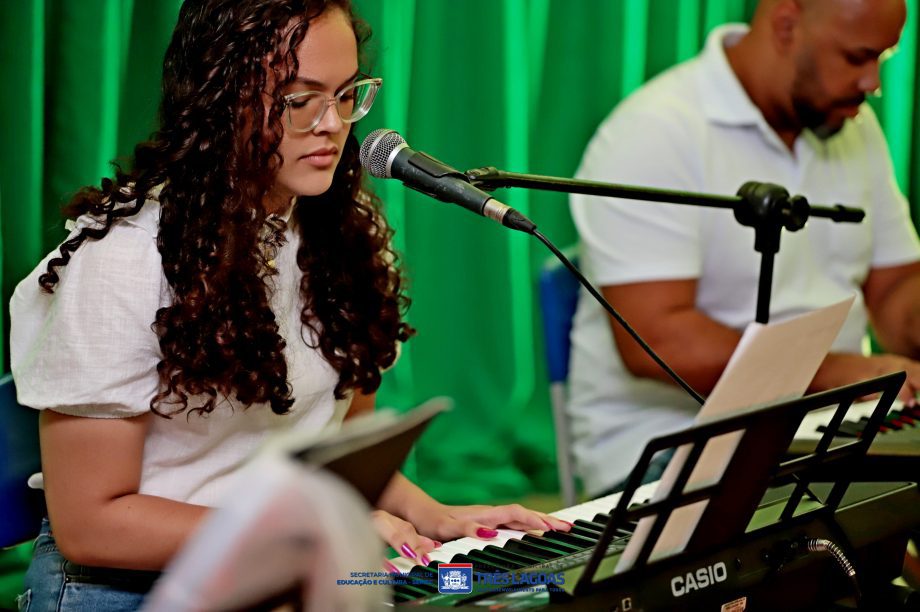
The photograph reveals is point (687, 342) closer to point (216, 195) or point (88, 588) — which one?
point (216, 195)

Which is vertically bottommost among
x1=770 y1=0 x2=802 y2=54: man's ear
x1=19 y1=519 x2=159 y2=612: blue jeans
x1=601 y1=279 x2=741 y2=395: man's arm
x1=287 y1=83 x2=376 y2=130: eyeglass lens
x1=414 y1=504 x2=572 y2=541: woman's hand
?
x1=19 y1=519 x2=159 y2=612: blue jeans

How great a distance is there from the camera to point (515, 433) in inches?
129

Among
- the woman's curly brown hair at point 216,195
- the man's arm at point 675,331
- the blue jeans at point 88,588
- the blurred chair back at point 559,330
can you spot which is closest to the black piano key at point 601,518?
the woman's curly brown hair at point 216,195

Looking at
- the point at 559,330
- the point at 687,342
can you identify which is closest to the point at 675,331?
the point at 687,342

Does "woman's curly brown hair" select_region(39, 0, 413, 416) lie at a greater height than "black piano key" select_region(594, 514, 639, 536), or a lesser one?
greater

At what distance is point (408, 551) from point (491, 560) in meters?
0.11

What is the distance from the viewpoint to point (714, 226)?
225 cm

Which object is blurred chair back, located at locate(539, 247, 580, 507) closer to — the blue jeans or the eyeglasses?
the eyeglasses

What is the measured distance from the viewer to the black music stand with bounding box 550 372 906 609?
103 centimetres

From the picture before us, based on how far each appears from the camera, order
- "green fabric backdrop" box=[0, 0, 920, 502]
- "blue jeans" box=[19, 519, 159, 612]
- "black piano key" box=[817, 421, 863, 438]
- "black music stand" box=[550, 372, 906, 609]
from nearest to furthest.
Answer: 1. "black music stand" box=[550, 372, 906, 609]
2. "blue jeans" box=[19, 519, 159, 612]
3. "black piano key" box=[817, 421, 863, 438]
4. "green fabric backdrop" box=[0, 0, 920, 502]

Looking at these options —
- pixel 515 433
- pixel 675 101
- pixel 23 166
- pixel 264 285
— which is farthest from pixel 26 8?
pixel 515 433

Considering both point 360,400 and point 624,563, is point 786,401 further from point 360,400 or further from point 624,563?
point 360,400

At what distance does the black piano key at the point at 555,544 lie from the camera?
1.32 metres

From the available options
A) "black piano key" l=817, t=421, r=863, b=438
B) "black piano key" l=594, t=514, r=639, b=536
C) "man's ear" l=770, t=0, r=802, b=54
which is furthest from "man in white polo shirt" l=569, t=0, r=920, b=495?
"black piano key" l=594, t=514, r=639, b=536
